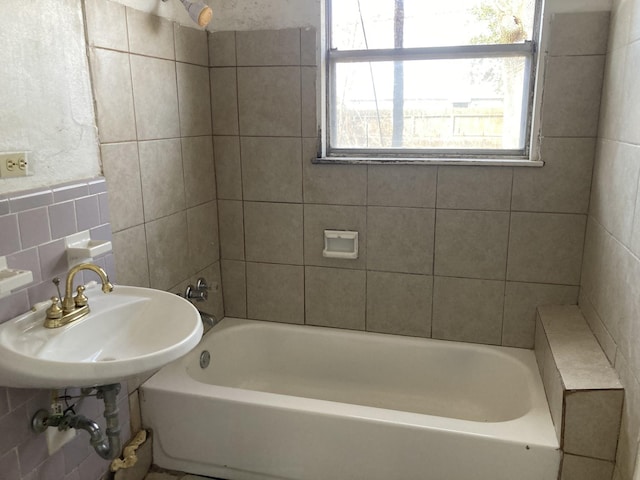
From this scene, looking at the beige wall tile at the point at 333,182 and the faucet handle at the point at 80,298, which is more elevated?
the beige wall tile at the point at 333,182

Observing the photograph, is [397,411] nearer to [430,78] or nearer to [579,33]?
[430,78]

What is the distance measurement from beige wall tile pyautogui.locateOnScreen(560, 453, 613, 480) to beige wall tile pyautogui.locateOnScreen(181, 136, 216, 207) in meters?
1.74

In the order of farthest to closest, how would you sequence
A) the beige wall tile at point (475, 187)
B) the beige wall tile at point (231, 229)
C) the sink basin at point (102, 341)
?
the beige wall tile at point (231, 229) < the beige wall tile at point (475, 187) < the sink basin at point (102, 341)

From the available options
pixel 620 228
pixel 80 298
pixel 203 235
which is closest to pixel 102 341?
pixel 80 298

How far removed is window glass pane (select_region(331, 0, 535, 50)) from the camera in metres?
2.15

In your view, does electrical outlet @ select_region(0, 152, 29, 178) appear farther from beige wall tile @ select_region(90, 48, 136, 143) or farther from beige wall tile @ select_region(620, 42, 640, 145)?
beige wall tile @ select_region(620, 42, 640, 145)

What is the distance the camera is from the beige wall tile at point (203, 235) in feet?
7.69

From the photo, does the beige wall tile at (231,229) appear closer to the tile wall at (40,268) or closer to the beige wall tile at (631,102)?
the tile wall at (40,268)

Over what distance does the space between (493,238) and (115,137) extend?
1.56 m

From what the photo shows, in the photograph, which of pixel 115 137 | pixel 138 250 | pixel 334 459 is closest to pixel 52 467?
pixel 138 250

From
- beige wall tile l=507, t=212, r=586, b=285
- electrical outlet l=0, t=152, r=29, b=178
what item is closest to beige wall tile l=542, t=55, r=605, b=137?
beige wall tile l=507, t=212, r=586, b=285

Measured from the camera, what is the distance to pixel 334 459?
6.02ft

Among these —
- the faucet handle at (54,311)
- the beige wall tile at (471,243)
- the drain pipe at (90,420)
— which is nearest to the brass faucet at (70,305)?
the faucet handle at (54,311)

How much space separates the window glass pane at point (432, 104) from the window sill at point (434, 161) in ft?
0.33
